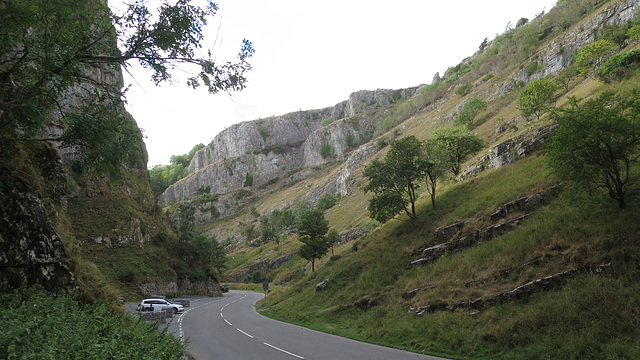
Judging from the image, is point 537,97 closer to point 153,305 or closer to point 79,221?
point 153,305

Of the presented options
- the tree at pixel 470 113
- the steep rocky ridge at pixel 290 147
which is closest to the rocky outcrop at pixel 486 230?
the tree at pixel 470 113

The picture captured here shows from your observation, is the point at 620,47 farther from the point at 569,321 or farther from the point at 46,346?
the point at 46,346

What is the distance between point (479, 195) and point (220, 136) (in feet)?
561

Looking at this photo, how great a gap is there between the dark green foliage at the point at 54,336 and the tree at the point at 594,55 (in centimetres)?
6255

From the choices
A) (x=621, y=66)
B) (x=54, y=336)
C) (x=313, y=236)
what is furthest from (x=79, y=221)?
Result: (x=621, y=66)

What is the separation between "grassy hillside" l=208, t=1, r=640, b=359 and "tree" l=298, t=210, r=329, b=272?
302 inches

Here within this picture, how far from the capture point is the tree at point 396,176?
3056 centimetres

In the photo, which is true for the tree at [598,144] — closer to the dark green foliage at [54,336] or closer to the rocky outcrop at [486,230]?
the rocky outcrop at [486,230]

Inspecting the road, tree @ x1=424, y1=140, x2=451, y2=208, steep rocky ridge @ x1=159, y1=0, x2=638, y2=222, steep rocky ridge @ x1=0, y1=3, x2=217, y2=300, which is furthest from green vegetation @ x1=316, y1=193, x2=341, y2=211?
the road

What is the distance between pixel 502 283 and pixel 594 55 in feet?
170

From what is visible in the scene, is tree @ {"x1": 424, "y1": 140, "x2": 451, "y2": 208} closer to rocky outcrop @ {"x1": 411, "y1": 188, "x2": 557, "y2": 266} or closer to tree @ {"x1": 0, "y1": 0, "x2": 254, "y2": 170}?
rocky outcrop @ {"x1": 411, "y1": 188, "x2": 557, "y2": 266}

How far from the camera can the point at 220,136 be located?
6964 inches

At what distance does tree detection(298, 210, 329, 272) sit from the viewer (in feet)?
138

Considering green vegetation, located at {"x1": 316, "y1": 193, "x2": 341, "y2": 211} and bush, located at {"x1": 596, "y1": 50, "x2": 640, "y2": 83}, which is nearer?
bush, located at {"x1": 596, "y1": 50, "x2": 640, "y2": 83}
